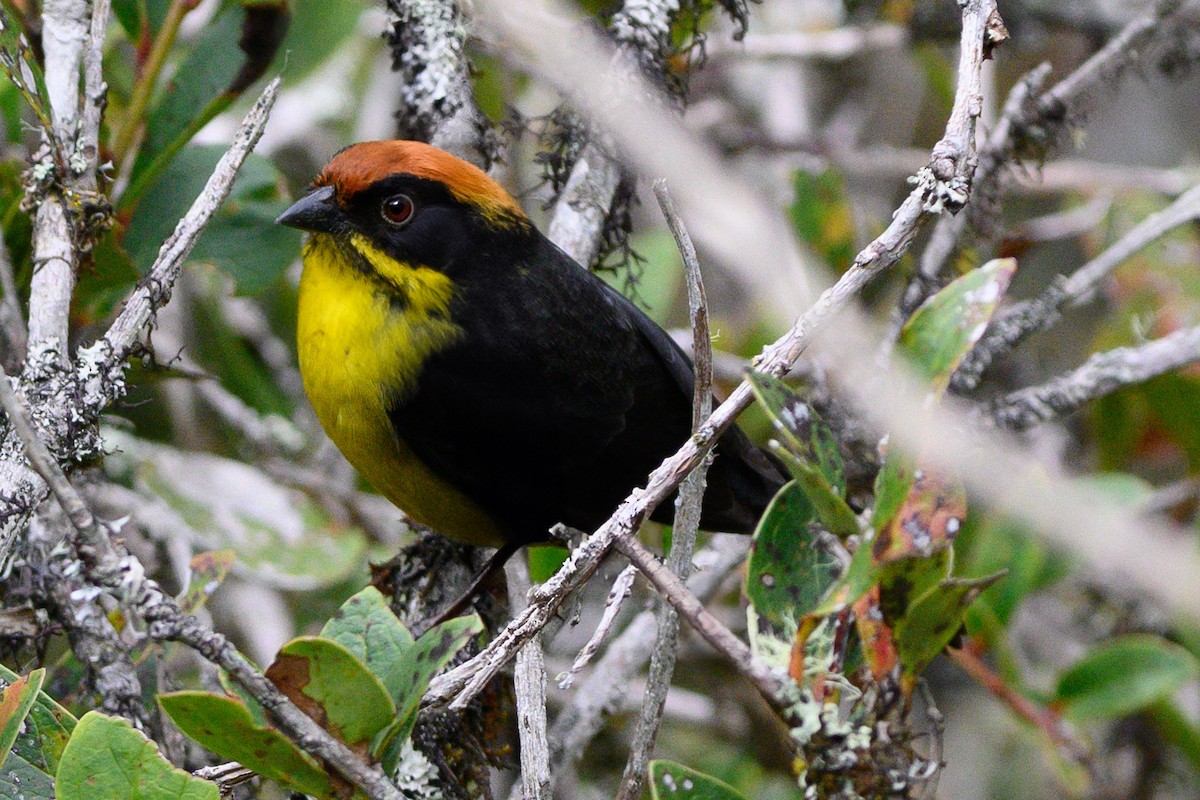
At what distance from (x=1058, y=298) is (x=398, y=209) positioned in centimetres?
179

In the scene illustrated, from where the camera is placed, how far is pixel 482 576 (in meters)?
3.12

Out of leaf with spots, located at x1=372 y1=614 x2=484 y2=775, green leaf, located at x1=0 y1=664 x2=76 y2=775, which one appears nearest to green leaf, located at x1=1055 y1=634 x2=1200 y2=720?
leaf with spots, located at x1=372 y1=614 x2=484 y2=775

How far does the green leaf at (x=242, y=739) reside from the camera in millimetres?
1603

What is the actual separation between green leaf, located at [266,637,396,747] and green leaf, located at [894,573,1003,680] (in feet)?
2.33

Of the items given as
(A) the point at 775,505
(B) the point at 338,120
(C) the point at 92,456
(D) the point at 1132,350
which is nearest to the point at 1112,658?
(D) the point at 1132,350

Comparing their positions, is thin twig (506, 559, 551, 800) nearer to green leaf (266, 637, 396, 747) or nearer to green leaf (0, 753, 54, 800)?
green leaf (266, 637, 396, 747)

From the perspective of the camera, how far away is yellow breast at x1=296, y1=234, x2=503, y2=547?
10.0 feet

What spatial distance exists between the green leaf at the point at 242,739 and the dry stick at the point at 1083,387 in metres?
2.31

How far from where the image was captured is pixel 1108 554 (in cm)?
127

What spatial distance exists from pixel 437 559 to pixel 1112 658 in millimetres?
1750

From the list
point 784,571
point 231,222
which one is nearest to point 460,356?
point 231,222

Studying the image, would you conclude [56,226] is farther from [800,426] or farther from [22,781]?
[800,426]

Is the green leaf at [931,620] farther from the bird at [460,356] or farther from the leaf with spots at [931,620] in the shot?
the bird at [460,356]

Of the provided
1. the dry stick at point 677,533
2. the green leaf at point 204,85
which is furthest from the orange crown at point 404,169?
the dry stick at point 677,533
